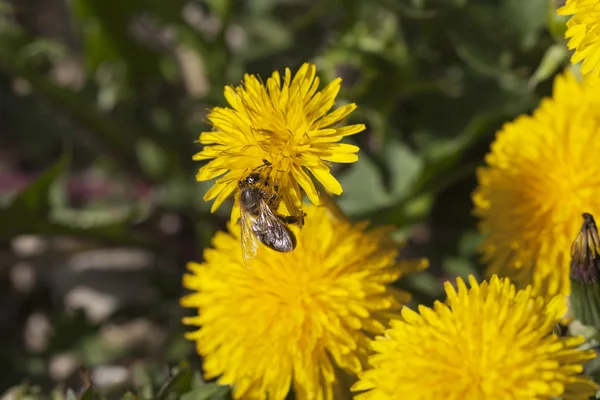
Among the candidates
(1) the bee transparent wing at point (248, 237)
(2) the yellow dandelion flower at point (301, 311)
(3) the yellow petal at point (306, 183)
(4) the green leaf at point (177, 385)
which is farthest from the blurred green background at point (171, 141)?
(3) the yellow petal at point (306, 183)

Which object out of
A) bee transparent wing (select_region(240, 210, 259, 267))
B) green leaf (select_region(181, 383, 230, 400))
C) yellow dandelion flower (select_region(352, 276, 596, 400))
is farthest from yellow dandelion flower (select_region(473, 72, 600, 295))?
green leaf (select_region(181, 383, 230, 400))

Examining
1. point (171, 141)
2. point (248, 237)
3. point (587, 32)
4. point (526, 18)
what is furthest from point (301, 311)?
point (171, 141)

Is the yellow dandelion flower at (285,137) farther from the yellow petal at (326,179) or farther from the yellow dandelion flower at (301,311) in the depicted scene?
the yellow dandelion flower at (301,311)

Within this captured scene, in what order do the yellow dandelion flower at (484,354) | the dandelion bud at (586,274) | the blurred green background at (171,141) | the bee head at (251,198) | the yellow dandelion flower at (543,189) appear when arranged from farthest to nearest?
the blurred green background at (171,141) → the yellow dandelion flower at (543,189) → the bee head at (251,198) → the dandelion bud at (586,274) → the yellow dandelion flower at (484,354)

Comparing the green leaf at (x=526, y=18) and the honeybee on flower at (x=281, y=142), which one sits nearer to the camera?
the honeybee on flower at (x=281, y=142)

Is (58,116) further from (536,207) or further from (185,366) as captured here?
(536,207)

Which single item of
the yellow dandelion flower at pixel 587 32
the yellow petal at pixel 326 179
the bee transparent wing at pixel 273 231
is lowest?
the bee transparent wing at pixel 273 231

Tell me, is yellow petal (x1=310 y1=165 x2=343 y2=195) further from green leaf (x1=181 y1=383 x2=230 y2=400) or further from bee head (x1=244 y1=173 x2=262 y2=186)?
green leaf (x1=181 y1=383 x2=230 y2=400)
